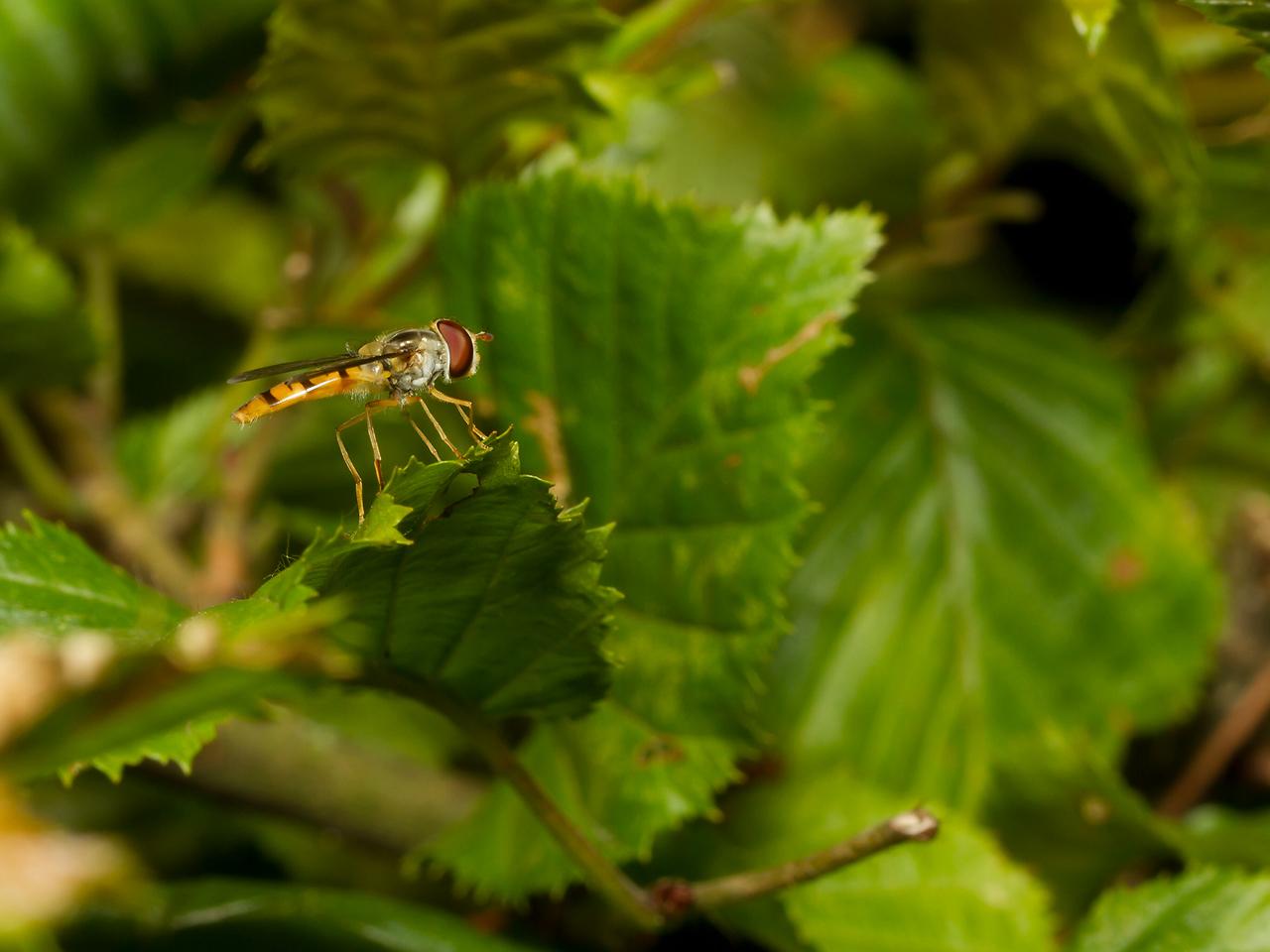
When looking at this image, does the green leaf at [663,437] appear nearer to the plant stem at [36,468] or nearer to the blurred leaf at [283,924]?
the blurred leaf at [283,924]

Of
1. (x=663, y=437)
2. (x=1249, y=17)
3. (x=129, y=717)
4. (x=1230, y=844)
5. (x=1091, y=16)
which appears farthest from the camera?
(x=1230, y=844)

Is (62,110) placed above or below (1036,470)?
above

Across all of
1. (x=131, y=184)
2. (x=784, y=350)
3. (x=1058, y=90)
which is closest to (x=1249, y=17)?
(x=784, y=350)

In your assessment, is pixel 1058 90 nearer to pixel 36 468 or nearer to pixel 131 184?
pixel 131 184

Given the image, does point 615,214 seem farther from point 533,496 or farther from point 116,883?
point 116,883

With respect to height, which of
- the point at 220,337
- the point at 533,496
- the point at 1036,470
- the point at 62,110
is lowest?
the point at 220,337

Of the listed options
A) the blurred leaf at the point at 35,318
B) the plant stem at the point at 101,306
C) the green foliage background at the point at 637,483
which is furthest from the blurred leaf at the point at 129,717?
the plant stem at the point at 101,306

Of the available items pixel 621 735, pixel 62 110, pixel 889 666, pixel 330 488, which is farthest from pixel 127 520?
pixel 889 666
